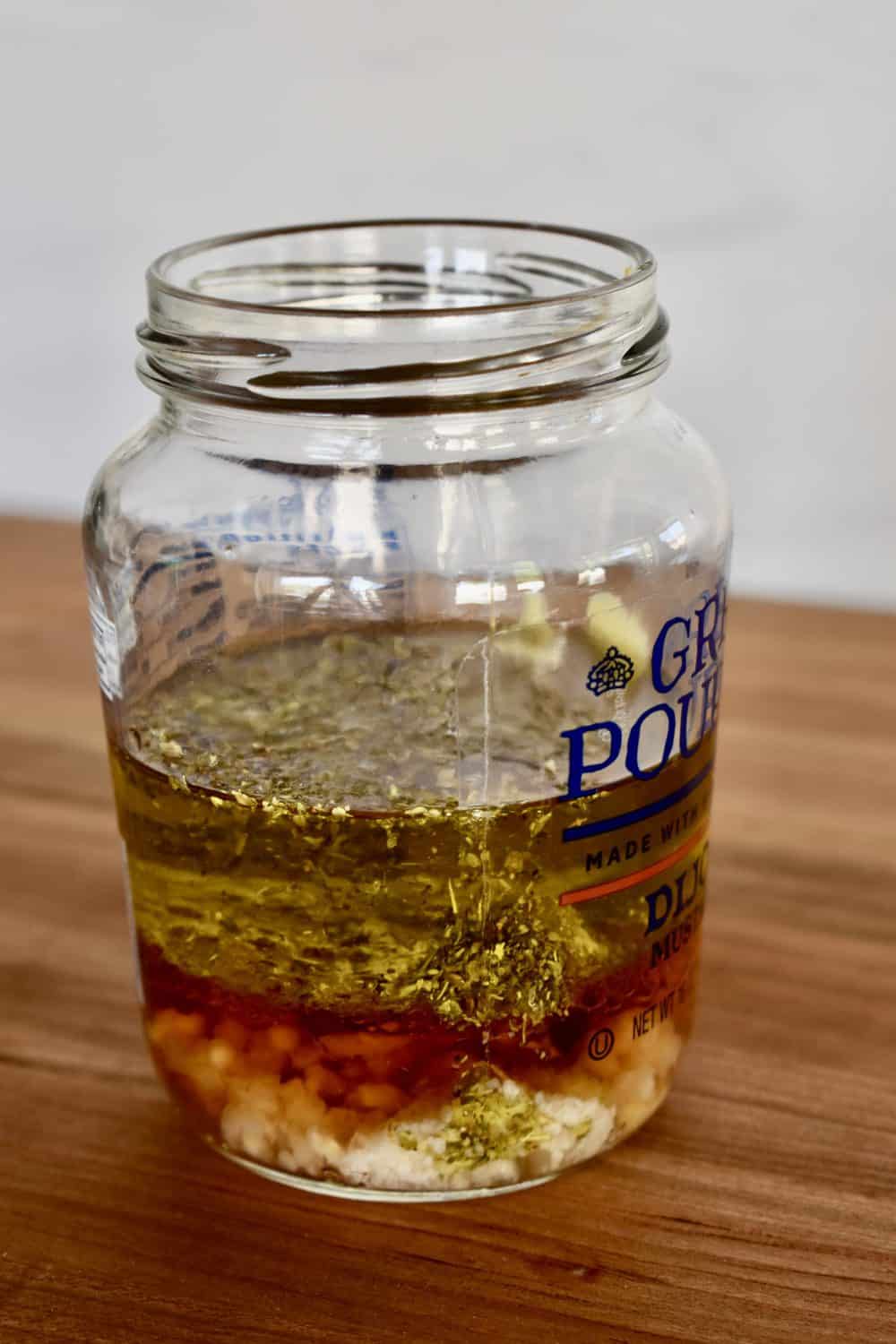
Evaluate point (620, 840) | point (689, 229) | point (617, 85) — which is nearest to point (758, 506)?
point (689, 229)

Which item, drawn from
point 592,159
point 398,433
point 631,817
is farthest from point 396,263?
point 592,159

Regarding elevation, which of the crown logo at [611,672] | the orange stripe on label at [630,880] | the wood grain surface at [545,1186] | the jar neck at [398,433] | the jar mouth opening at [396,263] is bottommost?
the wood grain surface at [545,1186]

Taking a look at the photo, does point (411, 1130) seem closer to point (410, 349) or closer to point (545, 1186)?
point (545, 1186)

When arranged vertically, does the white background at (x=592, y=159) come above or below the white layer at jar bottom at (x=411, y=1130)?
above

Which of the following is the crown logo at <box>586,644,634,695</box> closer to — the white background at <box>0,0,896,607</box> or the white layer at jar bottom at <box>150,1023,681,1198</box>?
the white layer at jar bottom at <box>150,1023,681,1198</box>

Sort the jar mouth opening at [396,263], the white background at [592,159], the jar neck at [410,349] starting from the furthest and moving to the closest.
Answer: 1. the white background at [592,159]
2. the jar mouth opening at [396,263]
3. the jar neck at [410,349]

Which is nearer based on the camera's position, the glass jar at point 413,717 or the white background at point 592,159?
the glass jar at point 413,717

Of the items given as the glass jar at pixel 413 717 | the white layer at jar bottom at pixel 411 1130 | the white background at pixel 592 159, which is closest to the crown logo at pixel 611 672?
the glass jar at pixel 413 717

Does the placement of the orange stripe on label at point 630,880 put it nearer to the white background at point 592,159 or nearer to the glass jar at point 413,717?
the glass jar at point 413,717
